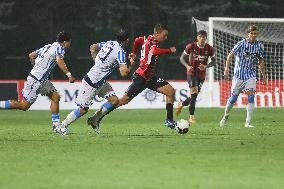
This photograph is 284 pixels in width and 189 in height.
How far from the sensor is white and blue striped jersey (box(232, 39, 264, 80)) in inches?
788

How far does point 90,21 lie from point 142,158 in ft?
110

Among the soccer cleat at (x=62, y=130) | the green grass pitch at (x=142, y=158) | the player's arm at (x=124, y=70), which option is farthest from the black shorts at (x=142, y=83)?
the soccer cleat at (x=62, y=130)

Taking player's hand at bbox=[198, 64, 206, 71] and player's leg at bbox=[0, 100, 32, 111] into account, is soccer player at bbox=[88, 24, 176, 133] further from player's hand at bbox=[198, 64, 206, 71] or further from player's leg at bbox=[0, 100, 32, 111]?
player's hand at bbox=[198, 64, 206, 71]

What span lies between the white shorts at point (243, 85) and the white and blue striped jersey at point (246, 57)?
9 cm

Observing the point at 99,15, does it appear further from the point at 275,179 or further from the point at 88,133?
the point at 275,179

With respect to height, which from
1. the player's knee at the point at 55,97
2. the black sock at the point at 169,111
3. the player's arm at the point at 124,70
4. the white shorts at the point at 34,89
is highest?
the player's arm at the point at 124,70

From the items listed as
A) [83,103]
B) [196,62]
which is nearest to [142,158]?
[83,103]

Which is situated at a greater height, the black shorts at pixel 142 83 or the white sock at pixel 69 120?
the black shorts at pixel 142 83

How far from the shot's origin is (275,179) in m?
9.80

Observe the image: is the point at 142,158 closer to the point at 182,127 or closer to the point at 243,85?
the point at 182,127

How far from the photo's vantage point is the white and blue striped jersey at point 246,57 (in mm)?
20016

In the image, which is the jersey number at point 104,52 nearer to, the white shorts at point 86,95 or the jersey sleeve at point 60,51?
the white shorts at point 86,95

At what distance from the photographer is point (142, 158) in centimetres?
1202

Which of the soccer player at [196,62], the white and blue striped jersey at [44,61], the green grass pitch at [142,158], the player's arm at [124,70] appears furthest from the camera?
the soccer player at [196,62]
